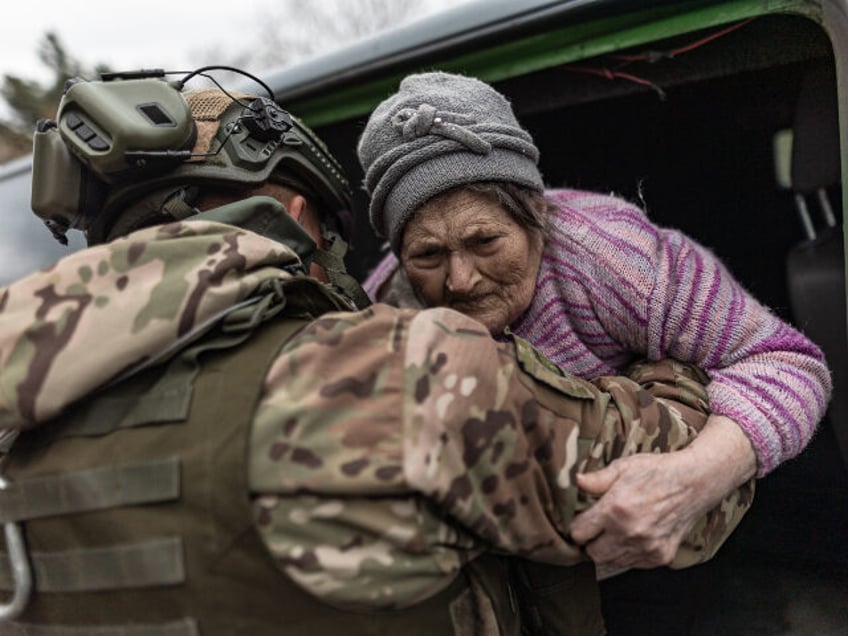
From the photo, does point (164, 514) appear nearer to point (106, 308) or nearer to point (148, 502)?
point (148, 502)

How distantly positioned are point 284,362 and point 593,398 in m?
0.53

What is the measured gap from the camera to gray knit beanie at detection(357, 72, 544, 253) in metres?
1.75

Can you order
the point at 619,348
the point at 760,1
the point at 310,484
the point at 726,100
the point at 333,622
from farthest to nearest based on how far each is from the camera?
1. the point at 726,100
2. the point at 619,348
3. the point at 760,1
4. the point at 333,622
5. the point at 310,484

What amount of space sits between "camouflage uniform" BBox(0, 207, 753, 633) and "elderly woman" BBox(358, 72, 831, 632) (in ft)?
1.45

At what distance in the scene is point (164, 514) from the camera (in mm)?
1133

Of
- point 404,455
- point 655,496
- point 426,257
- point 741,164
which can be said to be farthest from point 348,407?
point 741,164

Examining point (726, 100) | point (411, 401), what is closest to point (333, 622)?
point (411, 401)

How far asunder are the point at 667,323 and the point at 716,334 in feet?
0.34

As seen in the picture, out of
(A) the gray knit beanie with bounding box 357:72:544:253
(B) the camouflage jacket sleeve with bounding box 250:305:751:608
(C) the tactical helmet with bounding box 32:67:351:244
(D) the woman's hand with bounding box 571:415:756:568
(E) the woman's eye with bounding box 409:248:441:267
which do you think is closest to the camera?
(B) the camouflage jacket sleeve with bounding box 250:305:751:608

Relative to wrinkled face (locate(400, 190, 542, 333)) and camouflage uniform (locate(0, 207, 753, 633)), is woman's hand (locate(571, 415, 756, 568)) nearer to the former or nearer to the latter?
camouflage uniform (locate(0, 207, 753, 633))

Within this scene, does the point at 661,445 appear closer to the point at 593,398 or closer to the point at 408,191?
the point at 593,398

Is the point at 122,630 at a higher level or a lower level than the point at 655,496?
higher

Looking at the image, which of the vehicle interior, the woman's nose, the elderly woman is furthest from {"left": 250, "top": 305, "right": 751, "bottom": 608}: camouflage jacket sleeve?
the vehicle interior

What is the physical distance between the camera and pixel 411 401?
3.64 ft
